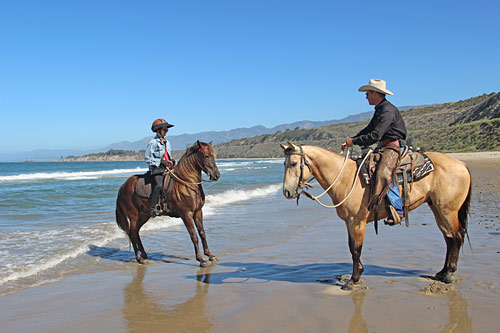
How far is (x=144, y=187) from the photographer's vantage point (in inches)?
301

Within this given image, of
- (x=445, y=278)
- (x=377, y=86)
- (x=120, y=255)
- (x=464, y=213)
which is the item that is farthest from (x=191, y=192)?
(x=464, y=213)

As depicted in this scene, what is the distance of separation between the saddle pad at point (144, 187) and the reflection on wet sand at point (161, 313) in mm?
2248

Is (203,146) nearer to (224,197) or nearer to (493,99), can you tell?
(224,197)

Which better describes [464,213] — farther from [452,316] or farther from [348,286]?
[348,286]

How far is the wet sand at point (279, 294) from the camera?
4227 millimetres

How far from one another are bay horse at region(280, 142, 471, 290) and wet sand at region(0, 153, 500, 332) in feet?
1.71

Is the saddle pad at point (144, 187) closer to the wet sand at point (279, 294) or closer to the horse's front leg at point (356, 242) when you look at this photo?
the wet sand at point (279, 294)

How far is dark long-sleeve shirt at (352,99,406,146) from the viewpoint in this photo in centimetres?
516

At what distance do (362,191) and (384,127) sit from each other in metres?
0.95

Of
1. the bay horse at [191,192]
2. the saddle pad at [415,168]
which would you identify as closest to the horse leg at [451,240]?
the saddle pad at [415,168]

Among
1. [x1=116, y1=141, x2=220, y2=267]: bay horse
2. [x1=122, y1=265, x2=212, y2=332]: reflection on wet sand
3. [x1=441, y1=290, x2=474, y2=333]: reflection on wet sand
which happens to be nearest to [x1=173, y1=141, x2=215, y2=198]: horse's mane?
[x1=116, y1=141, x2=220, y2=267]: bay horse

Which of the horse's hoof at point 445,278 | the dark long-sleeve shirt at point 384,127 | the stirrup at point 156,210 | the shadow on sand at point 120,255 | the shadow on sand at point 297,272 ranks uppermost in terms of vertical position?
the dark long-sleeve shirt at point 384,127

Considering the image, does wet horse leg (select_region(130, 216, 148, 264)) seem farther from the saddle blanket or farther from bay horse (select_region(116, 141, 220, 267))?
the saddle blanket

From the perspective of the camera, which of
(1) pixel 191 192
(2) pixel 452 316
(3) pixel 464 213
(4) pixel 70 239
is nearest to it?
(2) pixel 452 316
